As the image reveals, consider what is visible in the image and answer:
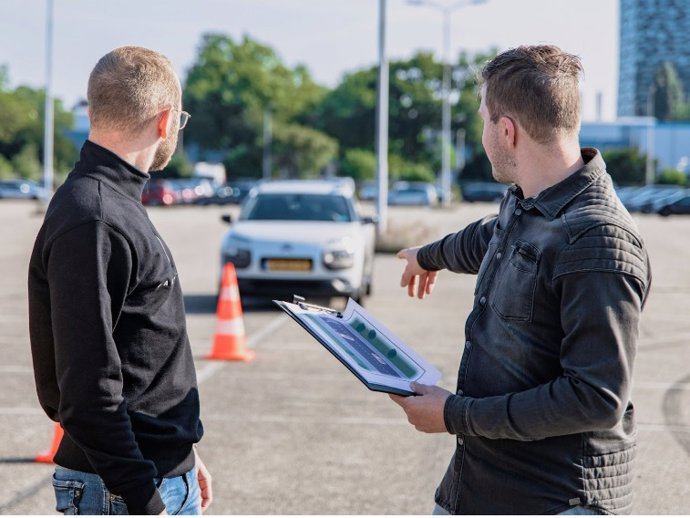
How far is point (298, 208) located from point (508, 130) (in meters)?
12.7

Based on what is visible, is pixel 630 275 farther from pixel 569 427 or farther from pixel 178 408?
pixel 178 408

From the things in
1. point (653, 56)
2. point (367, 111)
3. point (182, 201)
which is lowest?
point (182, 201)

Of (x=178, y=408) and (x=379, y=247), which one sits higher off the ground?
(x=178, y=408)

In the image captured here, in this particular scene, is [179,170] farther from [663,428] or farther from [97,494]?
[97,494]

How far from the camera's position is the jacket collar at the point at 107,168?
289cm

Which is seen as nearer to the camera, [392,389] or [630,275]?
[630,275]

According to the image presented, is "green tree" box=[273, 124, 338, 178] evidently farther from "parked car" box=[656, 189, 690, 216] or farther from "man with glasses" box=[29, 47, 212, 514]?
"man with glasses" box=[29, 47, 212, 514]

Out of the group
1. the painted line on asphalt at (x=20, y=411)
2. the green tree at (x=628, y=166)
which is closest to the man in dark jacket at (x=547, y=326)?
the painted line on asphalt at (x=20, y=411)

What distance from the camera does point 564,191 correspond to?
275 centimetres

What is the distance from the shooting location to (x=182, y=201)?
2638 inches

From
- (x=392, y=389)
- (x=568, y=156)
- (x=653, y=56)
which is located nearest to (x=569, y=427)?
(x=392, y=389)

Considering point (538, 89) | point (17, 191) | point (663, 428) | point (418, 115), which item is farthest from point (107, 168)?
point (418, 115)

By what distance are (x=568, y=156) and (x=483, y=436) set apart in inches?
27.8

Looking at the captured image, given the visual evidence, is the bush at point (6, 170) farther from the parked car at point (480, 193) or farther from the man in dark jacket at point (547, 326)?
the man in dark jacket at point (547, 326)
